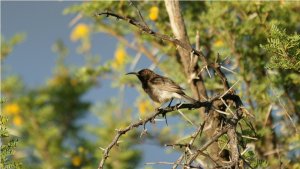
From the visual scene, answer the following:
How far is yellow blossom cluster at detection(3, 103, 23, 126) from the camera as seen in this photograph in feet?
45.9

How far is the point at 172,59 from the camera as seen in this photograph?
31.1ft

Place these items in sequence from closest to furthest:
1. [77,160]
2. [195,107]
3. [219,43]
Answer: [195,107]
[219,43]
[77,160]

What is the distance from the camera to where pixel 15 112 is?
13992mm

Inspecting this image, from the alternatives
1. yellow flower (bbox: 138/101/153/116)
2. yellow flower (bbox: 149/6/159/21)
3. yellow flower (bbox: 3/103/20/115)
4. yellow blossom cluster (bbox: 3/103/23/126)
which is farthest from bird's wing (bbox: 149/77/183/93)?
yellow flower (bbox: 3/103/20/115)

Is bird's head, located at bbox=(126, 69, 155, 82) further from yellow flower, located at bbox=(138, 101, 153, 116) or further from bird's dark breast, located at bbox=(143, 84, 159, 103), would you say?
yellow flower, located at bbox=(138, 101, 153, 116)

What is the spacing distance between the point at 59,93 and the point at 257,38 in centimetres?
863

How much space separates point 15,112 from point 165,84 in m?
7.99

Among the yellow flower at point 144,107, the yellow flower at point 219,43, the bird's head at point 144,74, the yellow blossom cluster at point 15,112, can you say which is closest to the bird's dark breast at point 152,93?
the bird's head at point 144,74

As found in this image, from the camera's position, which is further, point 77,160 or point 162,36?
point 77,160

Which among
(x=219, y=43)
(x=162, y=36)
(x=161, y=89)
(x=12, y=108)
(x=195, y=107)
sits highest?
(x=12, y=108)

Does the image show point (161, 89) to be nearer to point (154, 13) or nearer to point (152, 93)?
point (152, 93)

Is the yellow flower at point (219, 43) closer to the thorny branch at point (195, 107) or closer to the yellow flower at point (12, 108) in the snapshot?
the thorny branch at point (195, 107)

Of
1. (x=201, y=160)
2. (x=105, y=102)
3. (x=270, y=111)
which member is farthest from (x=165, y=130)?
(x=105, y=102)

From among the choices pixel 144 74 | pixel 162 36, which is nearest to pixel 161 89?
pixel 144 74
